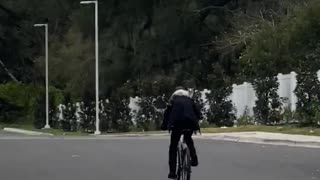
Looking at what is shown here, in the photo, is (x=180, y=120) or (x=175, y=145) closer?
(x=180, y=120)

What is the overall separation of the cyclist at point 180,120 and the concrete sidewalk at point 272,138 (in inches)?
443

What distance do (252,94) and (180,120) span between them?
27056mm

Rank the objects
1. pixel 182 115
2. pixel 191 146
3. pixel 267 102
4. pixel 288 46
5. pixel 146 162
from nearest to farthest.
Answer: pixel 182 115 → pixel 191 146 → pixel 146 162 → pixel 267 102 → pixel 288 46

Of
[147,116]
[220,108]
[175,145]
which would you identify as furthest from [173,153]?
[147,116]

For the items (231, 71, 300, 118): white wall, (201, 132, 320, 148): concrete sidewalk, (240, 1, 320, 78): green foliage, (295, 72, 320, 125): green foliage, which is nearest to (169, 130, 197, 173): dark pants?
(201, 132, 320, 148): concrete sidewalk

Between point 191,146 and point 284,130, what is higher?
point 284,130

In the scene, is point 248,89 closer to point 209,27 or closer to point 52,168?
point 209,27

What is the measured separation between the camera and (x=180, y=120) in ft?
43.2

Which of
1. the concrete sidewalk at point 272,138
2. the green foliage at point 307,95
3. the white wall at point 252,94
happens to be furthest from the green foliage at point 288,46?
the concrete sidewalk at point 272,138

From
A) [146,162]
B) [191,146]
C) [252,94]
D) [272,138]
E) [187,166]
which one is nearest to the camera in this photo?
[187,166]

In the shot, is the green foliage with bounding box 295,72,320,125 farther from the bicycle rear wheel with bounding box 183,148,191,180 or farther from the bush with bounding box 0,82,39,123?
the bush with bounding box 0,82,39,123

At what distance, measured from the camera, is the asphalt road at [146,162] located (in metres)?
15.5

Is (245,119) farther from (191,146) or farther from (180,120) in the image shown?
(180,120)

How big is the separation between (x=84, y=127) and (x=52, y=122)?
7.83 metres
